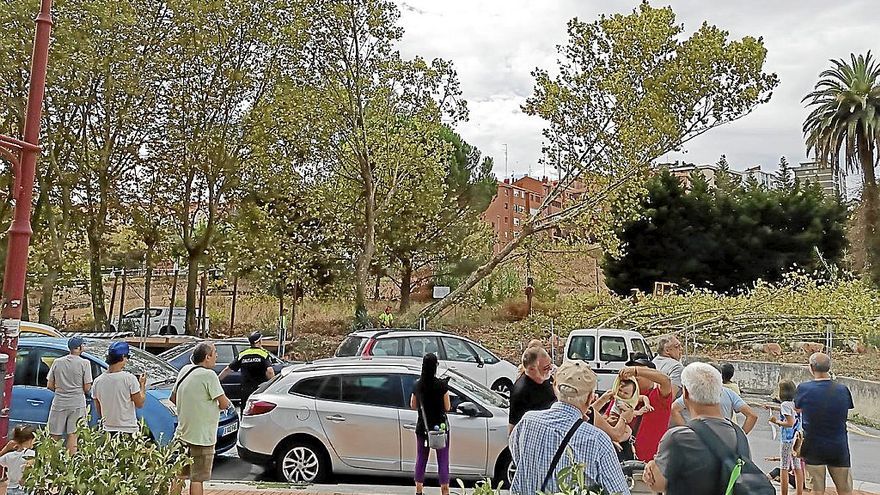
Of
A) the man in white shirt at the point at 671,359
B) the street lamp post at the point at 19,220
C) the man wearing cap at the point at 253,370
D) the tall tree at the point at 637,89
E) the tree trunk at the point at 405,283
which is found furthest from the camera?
the tree trunk at the point at 405,283

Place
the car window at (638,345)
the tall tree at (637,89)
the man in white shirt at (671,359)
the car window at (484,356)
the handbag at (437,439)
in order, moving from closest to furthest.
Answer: the man in white shirt at (671,359), the handbag at (437,439), the car window at (484,356), the car window at (638,345), the tall tree at (637,89)

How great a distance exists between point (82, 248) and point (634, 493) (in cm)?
2372

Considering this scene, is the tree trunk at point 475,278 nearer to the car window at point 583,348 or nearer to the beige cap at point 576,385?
the car window at point 583,348

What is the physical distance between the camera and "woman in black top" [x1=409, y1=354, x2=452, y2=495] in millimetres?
7438

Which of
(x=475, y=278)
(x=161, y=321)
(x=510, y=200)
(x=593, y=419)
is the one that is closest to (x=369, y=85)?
(x=475, y=278)

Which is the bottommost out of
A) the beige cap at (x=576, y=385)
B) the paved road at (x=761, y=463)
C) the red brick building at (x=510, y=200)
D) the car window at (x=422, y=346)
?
the paved road at (x=761, y=463)

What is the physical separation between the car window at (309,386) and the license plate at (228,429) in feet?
5.60

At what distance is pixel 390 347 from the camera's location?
1445 centimetres

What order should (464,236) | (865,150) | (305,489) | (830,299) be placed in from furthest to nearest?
(865,150), (464,236), (830,299), (305,489)

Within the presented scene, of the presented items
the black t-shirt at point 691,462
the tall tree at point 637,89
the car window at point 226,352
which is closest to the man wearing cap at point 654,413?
the black t-shirt at point 691,462

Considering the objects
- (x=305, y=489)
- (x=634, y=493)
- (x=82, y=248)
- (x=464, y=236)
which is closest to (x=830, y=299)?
(x=464, y=236)

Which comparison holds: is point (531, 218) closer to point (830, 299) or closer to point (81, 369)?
point (830, 299)

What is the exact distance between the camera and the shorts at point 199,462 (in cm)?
669

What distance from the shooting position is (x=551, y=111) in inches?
933
